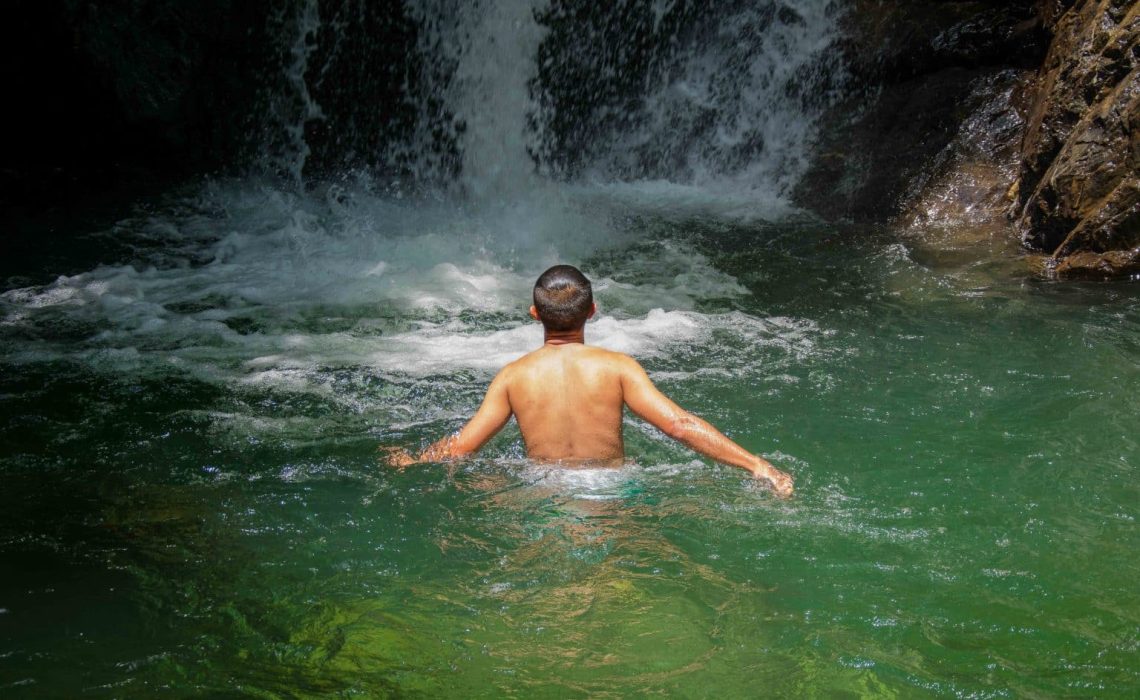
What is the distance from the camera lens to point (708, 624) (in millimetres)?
3145

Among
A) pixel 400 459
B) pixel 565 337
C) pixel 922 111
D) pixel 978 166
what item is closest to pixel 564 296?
pixel 565 337

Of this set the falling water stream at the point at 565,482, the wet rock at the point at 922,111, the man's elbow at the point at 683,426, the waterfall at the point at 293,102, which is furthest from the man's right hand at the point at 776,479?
the waterfall at the point at 293,102

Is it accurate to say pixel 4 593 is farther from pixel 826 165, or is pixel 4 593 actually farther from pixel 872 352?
pixel 826 165

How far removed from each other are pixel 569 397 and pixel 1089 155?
5.23m

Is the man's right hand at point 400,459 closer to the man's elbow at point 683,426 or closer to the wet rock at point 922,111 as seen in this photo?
the man's elbow at point 683,426

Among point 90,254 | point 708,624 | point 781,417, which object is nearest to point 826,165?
point 781,417

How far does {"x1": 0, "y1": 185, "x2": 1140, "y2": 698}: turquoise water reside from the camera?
296 cm

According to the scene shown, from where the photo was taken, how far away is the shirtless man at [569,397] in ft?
12.8

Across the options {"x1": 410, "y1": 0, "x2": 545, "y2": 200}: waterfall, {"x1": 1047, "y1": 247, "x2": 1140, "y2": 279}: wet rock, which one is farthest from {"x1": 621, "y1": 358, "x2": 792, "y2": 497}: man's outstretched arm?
{"x1": 410, "y1": 0, "x2": 545, "y2": 200}: waterfall

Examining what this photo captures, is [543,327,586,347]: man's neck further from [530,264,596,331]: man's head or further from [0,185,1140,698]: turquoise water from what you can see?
[0,185,1140,698]: turquoise water

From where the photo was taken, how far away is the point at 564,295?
393cm

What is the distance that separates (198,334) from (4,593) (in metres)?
3.36

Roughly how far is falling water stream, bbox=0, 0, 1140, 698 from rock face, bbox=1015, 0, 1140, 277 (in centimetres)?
41

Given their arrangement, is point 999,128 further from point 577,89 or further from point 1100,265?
point 577,89
